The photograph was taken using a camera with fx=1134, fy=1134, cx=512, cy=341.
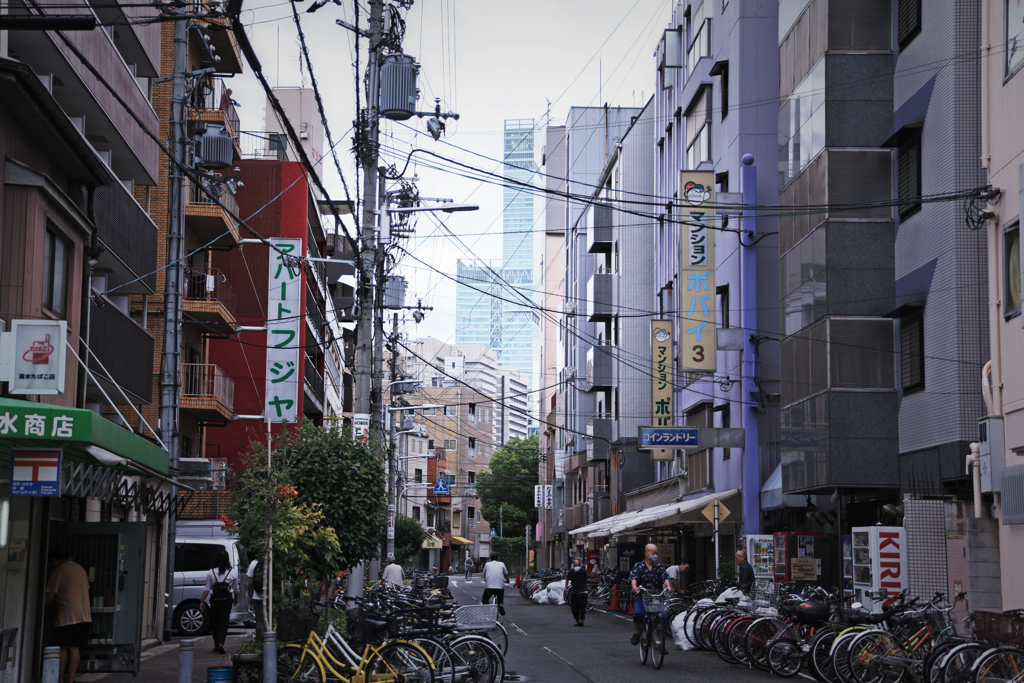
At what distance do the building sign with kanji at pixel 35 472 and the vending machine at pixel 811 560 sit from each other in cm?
1603

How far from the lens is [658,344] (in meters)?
39.2

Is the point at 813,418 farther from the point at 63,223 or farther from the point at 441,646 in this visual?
the point at 63,223

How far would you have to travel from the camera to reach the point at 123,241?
21.5 metres

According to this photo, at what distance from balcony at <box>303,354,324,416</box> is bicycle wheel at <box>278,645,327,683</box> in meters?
33.1

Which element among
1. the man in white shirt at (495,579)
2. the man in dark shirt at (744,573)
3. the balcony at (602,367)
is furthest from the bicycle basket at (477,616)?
the balcony at (602,367)

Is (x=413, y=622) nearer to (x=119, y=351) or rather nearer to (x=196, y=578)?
(x=119, y=351)

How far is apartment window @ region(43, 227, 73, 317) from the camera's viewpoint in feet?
51.2

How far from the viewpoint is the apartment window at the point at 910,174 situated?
2162 centimetres

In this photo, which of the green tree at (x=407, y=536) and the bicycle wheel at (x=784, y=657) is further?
the green tree at (x=407, y=536)

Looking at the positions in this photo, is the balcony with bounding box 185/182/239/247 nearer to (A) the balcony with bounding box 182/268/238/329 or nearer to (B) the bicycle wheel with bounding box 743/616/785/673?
(A) the balcony with bounding box 182/268/238/329

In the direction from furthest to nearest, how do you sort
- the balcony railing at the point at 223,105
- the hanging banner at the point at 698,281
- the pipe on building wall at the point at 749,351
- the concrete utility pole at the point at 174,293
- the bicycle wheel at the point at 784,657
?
1. the balcony railing at the point at 223,105
2. the hanging banner at the point at 698,281
3. the pipe on building wall at the point at 749,351
4. the concrete utility pole at the point at 174,293
5. the bicycle wheel at the point at 784,657

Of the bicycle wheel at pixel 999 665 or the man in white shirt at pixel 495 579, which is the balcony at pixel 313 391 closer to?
the man in white shirt at pixel 495 579

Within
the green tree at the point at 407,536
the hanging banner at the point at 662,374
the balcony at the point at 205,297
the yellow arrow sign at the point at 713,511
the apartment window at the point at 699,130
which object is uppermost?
the apartment window at the point at 699,130

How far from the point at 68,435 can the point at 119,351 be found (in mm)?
10388
